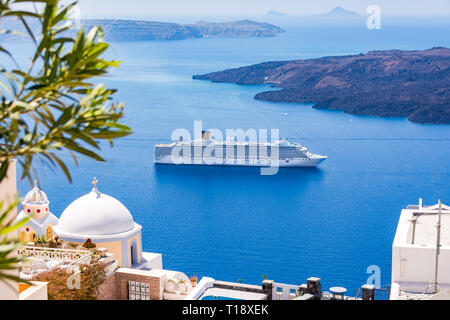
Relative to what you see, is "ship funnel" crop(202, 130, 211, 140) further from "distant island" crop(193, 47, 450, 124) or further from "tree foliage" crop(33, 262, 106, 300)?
"tree foliage" crop(33, 262, 106, 300)

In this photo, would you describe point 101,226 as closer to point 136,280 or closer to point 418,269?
point 136,280

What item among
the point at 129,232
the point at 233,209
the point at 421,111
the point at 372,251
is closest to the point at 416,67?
the point at 421,111

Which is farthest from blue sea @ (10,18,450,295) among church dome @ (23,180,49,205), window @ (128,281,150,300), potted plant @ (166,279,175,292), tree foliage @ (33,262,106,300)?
church dome @ (23,180,49,205)

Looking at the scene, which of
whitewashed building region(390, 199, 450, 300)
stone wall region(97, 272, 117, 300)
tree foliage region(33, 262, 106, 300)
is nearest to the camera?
whitewashed building region(390, 199, 450, 300)

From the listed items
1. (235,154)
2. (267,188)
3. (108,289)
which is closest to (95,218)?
(108,289)

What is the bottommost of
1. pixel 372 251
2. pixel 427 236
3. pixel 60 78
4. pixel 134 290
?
pixel 372 251
